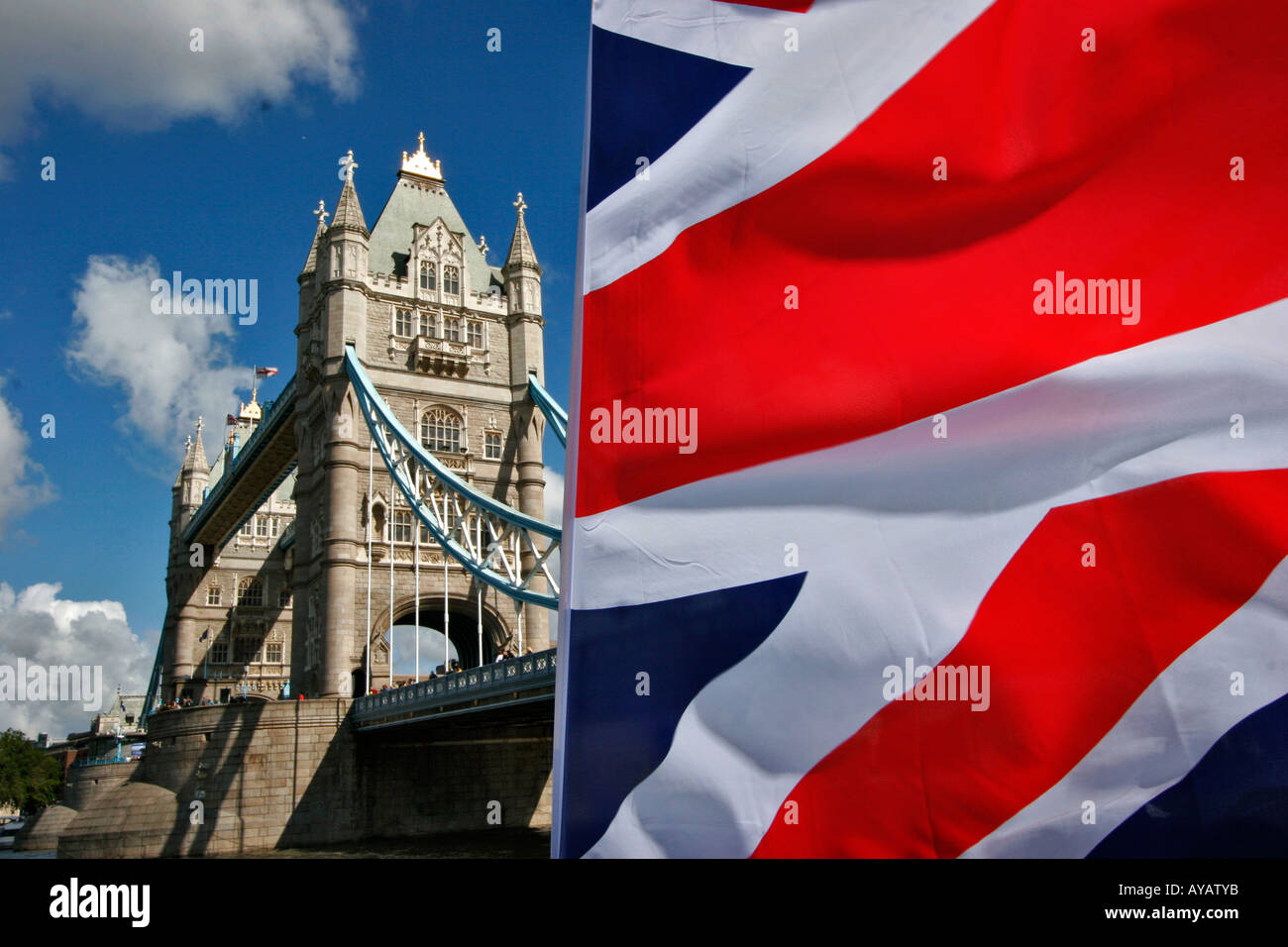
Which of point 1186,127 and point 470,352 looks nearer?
point 1186,127

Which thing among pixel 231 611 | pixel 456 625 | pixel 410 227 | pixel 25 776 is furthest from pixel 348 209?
pixel 25 776

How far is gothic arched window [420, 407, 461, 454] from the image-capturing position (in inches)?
1495

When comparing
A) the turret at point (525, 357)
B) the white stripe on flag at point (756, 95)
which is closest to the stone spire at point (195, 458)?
Result: the turret at point (525, 357)

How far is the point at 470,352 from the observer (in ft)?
129

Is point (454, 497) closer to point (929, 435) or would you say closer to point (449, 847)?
point (449, 847)

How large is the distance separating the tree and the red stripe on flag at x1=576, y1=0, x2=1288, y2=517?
263 ft

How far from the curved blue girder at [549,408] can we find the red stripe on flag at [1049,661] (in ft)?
101

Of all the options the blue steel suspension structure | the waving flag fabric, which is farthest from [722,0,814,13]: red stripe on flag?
the blue steel suspension structure

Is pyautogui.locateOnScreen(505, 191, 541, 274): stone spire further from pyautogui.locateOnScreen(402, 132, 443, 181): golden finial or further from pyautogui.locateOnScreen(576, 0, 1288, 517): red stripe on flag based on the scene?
pyautogui.locateOnScreen(576, 0, 1288, 517): red stripe on flag

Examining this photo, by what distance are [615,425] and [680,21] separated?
8.59 feet

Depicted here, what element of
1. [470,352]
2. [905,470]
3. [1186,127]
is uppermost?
[470,352]

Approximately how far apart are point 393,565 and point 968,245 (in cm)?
3104
